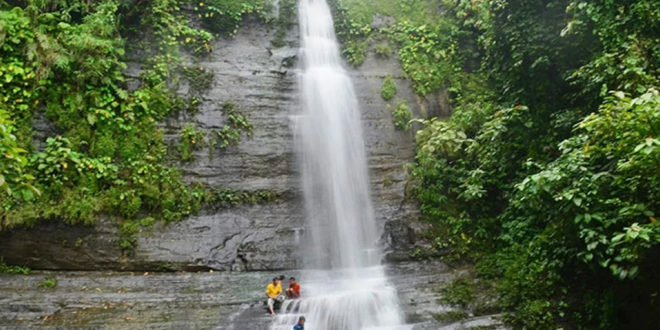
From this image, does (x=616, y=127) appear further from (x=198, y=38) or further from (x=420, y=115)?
(x=198, y=38)

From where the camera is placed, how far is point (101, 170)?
10156 mm

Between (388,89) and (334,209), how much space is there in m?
4.43

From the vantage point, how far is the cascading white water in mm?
8531

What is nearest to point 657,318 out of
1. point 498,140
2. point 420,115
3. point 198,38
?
point 498,140

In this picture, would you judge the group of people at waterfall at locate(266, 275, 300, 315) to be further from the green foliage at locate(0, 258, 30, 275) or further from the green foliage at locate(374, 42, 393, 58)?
the green foliage at locate(374, 42, 393, 58)

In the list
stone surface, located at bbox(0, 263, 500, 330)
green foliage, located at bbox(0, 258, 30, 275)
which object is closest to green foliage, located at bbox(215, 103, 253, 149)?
stone surface, located at bbox(0, 263, 500, 330)

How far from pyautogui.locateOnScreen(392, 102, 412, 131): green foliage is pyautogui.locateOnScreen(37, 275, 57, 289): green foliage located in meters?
8.99

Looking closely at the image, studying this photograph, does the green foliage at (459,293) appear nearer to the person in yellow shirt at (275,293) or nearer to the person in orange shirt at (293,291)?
the person in orange shirt at (293,291)

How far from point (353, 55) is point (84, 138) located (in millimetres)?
8120

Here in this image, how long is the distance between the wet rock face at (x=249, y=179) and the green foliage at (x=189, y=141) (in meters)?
0.16

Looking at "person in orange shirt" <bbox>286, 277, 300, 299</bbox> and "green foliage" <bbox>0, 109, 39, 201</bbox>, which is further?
"person in orange shirt" <bbox>286, 277, 300, 299</bbox>

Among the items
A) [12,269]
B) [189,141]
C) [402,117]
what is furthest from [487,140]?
[12,269]

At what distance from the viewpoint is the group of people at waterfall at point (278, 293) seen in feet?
27.5

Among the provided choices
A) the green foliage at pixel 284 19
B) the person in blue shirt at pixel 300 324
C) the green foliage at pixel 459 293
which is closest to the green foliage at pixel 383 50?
the green foliage at pixel 284 19
